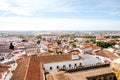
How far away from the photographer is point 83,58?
119ft

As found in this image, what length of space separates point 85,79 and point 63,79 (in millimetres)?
2670

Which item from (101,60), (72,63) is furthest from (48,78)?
(101,60)

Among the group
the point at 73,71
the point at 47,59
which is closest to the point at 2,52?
the point at 47,59

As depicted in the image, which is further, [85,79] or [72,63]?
[72,63]

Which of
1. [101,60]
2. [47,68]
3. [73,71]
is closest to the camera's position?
[73,71]

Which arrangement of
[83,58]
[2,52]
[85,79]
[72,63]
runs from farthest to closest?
1. [2,52]
2. [83,58]
3. [72,63]
4. [85,79]

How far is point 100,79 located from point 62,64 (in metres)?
12.6

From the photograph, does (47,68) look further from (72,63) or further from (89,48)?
(89,48)

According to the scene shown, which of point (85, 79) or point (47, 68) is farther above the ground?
point (85, 79)

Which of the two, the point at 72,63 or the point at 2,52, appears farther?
the point at 2,52

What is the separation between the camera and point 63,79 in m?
19.5

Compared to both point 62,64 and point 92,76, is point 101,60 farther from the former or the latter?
point 92,76

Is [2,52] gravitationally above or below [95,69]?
below

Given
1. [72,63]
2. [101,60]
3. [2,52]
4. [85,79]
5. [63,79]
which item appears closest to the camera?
[85,79]
